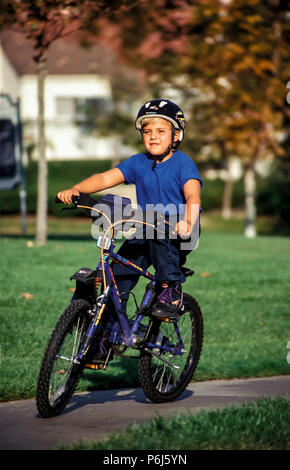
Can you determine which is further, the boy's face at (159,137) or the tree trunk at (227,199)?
the tree trunk at (227,199)

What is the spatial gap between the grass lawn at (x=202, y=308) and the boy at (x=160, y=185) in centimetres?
116

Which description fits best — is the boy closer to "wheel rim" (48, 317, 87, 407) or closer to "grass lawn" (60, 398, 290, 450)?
"wheel rim" (48, 317, 87, 407)

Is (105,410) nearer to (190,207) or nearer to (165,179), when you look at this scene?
(190,207)

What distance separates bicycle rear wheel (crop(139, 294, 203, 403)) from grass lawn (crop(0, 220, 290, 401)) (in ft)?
2.15

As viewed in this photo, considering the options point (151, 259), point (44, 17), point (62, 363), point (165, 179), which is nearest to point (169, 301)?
point (151, 259)

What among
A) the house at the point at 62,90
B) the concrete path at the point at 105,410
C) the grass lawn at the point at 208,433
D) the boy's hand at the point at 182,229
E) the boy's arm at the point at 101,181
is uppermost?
the house at the point at 62,90

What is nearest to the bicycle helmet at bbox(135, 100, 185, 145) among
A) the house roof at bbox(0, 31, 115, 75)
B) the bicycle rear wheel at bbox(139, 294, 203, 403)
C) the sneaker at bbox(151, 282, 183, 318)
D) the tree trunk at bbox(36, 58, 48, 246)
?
the sneaker at bbox(151, 282, 183, 318)

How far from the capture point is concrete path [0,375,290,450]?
169 inches

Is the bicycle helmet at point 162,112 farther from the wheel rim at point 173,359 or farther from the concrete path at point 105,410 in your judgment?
the concrete path at point 105,410

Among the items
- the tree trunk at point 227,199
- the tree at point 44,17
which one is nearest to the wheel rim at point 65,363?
the tree at point 44,17

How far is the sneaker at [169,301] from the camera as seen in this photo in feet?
16.6

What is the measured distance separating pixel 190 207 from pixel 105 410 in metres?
1.37

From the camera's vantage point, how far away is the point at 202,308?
8477 millimetres
